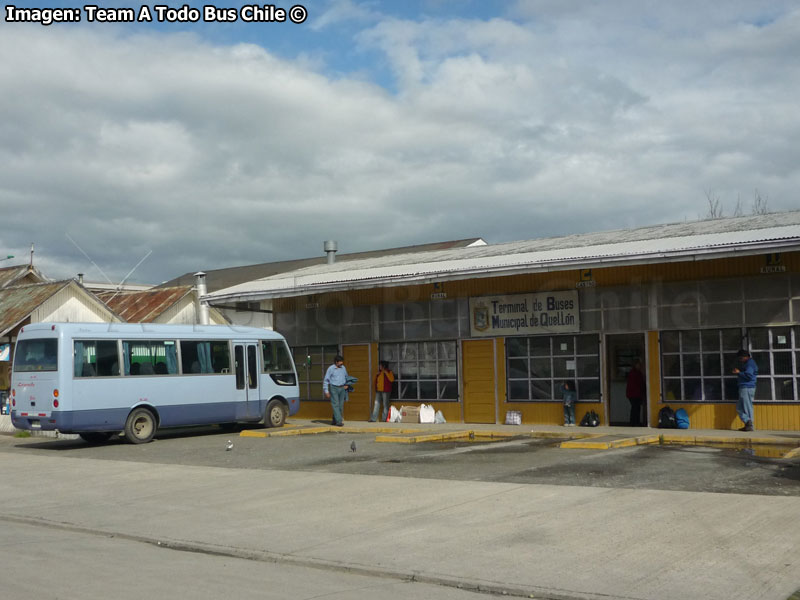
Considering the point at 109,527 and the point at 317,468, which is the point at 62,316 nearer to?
the point at 317,468

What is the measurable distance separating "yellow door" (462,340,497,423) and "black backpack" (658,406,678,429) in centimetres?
446

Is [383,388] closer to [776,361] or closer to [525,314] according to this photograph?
[525,314]

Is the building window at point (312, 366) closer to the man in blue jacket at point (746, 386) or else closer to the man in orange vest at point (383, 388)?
the man in orange vest at point (383, 388)

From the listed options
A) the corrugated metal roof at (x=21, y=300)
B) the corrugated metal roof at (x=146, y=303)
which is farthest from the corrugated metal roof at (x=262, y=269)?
the corrugated metal roof at (x=21, y=300)

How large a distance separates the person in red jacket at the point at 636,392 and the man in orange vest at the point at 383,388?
6467mm

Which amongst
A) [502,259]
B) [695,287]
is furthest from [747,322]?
[502,259]

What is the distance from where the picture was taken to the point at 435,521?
9.65 meters

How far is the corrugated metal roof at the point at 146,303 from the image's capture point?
34719mm

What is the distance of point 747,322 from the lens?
18766 mm

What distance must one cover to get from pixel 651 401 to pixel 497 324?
170 inches

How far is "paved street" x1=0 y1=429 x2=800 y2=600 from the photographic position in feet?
23.7

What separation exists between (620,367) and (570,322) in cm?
167

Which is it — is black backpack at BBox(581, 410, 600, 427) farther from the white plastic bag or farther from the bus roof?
the bus roof

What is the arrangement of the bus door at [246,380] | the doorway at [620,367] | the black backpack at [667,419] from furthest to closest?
Result: the bus door at [246,380] < the doorway at [620,367] < the black backpack at [667,419]
